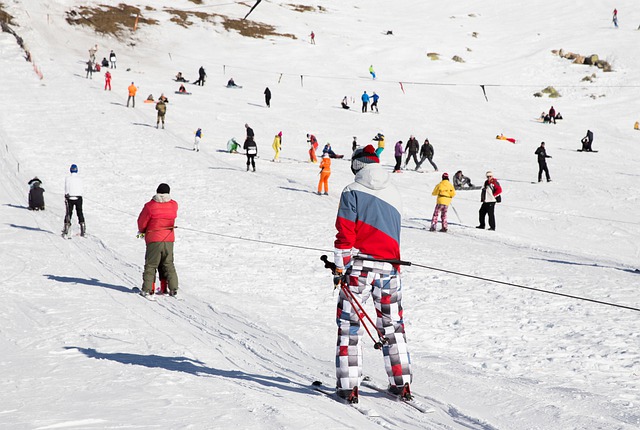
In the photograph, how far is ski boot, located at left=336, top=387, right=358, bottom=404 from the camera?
5320mm

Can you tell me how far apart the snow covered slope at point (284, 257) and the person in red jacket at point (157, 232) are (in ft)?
1.49

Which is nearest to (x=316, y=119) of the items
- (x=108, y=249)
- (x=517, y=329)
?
(x=108, y=249)

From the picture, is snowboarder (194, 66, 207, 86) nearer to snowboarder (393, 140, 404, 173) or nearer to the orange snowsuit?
snowboarder (393, 140, 404, 173)

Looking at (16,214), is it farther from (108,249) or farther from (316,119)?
(316,119)

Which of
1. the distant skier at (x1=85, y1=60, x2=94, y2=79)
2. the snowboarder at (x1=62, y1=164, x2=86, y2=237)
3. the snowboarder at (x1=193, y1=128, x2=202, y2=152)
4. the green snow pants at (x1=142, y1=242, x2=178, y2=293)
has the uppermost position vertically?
the distant skier at (x1=85, y1=60, x2=94, y2=79)

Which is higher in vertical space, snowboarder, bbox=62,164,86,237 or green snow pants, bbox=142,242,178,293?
snowboarder, bbox=62,164,86,237

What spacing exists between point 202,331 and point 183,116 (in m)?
27.4

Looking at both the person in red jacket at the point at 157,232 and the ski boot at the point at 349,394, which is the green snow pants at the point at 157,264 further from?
the ski boot at the point at 349,394

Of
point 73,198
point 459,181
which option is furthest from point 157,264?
point 459,181

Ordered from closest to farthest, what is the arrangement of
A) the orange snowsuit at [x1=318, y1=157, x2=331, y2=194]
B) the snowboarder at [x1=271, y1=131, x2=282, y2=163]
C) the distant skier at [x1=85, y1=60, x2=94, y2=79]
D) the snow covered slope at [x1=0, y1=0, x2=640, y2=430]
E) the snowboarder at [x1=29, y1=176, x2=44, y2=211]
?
the snow covered slope at [x1=0, y1=0, x2=640, y2=430]
the snowboarder at [x1=29, y1=176, x2=44, y2=211]
the orange snowsuit at [x1=318, y1=157, x2=331, y2=194]
the snowboarder at [x1=271, y1=131, x2=282, y2=163]
the distant skier at [x1=85, y1=60, x2=94, y2=79]

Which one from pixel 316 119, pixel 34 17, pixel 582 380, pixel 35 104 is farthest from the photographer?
pixel 34 17

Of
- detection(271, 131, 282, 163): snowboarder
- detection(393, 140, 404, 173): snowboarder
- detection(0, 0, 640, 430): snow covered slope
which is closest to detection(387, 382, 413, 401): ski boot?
detection(0, 0, 640, 430): snow covered slope

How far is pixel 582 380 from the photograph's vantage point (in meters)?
6.61

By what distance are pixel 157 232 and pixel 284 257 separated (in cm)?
400
